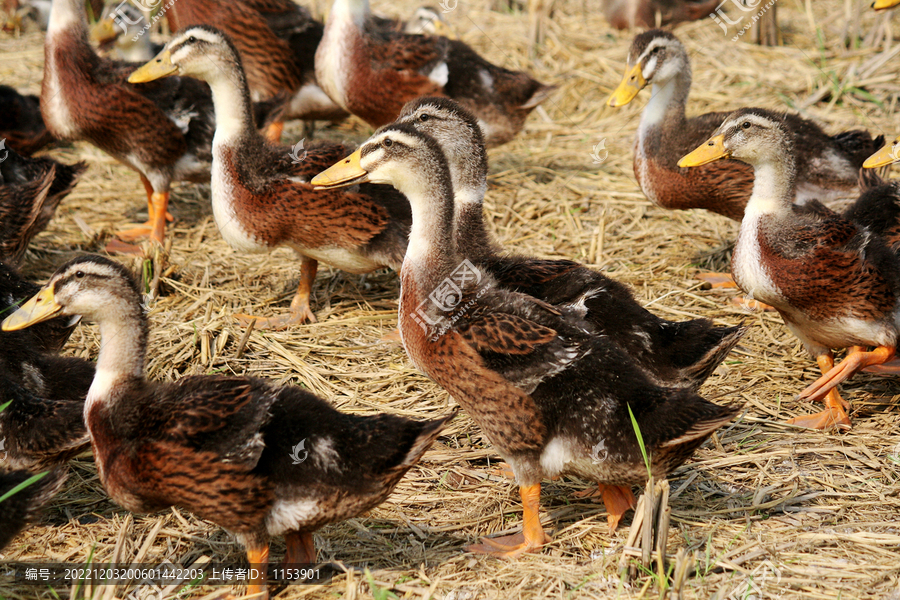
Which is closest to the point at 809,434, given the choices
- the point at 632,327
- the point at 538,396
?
the point at 632,327

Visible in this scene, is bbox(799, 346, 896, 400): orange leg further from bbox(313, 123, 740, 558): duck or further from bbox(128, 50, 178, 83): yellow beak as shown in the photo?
bbox(128, 50, 178, 83): yellow beak

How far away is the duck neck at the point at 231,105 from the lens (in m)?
5.32

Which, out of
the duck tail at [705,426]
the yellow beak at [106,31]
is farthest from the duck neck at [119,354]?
the yellow beak at [106,31]

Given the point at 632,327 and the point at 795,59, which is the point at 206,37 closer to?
the point at 632,327

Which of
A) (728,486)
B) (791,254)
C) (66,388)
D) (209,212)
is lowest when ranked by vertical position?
(209,212)

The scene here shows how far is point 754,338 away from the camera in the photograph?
17.8ft

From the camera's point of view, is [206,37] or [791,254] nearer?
[791,254]

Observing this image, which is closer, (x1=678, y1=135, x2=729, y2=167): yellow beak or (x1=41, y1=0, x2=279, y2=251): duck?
(x1=678, y1=135, x2=729, y2=167): yellow beak

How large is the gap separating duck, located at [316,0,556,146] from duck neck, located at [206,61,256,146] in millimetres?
1447

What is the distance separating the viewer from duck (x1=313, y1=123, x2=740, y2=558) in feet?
11.6

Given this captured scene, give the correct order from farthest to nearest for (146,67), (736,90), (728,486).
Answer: (736,90) → (146,67) → (728,486)

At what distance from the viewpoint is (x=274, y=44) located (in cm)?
725

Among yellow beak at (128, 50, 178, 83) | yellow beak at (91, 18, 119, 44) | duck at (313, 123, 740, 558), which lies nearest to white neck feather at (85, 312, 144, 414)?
duck at (313, 123, 740, 558)

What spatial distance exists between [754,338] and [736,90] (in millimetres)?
3716
